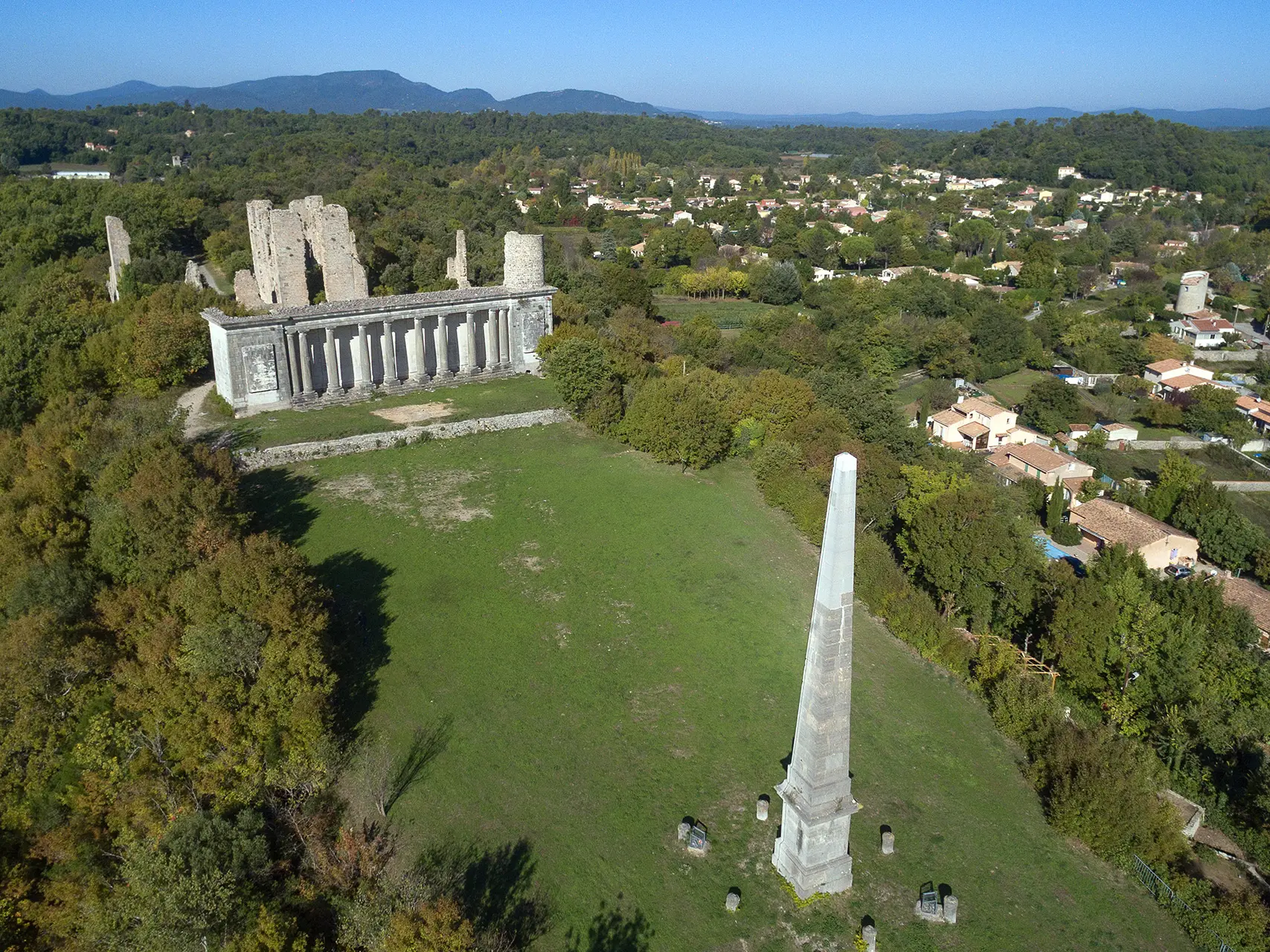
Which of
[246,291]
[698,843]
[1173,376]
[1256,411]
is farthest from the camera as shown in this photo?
[1173,376]

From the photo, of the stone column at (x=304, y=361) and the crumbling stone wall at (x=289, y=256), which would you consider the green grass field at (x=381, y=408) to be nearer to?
the stone column at (x=304, y=361)

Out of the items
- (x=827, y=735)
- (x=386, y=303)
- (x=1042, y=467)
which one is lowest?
(x=1042, y=467)

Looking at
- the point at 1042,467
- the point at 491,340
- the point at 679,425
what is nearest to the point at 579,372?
the point at 679,425

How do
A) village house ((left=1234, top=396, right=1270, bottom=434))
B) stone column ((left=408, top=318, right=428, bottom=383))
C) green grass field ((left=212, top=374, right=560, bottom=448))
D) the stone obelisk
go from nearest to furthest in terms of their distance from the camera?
Result: the stone obelisk, green grass field ((left=212, top=374, right=560, bottom=448)), stone column ((left=408, top=318, right=428, bottom=383)), village house ((left=1234, top=396, right=1270, bottom=434))

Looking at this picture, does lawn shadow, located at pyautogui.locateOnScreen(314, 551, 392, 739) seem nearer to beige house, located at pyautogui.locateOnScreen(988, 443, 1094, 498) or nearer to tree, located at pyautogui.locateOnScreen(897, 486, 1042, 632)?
tree, located at pyautogui.locateOnScreen(897, 486, 1042, 632)

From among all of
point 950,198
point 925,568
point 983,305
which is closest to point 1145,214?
point 950,198

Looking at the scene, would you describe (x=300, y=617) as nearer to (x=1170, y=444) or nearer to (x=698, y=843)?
(x=698, y=843)

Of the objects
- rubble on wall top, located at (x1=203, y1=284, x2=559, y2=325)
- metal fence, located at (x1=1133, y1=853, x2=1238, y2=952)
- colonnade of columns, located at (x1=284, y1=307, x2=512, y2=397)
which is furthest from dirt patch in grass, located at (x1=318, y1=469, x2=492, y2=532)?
metal fence, located at (x1=1133, y1=853, x2=1238, y2=952)
